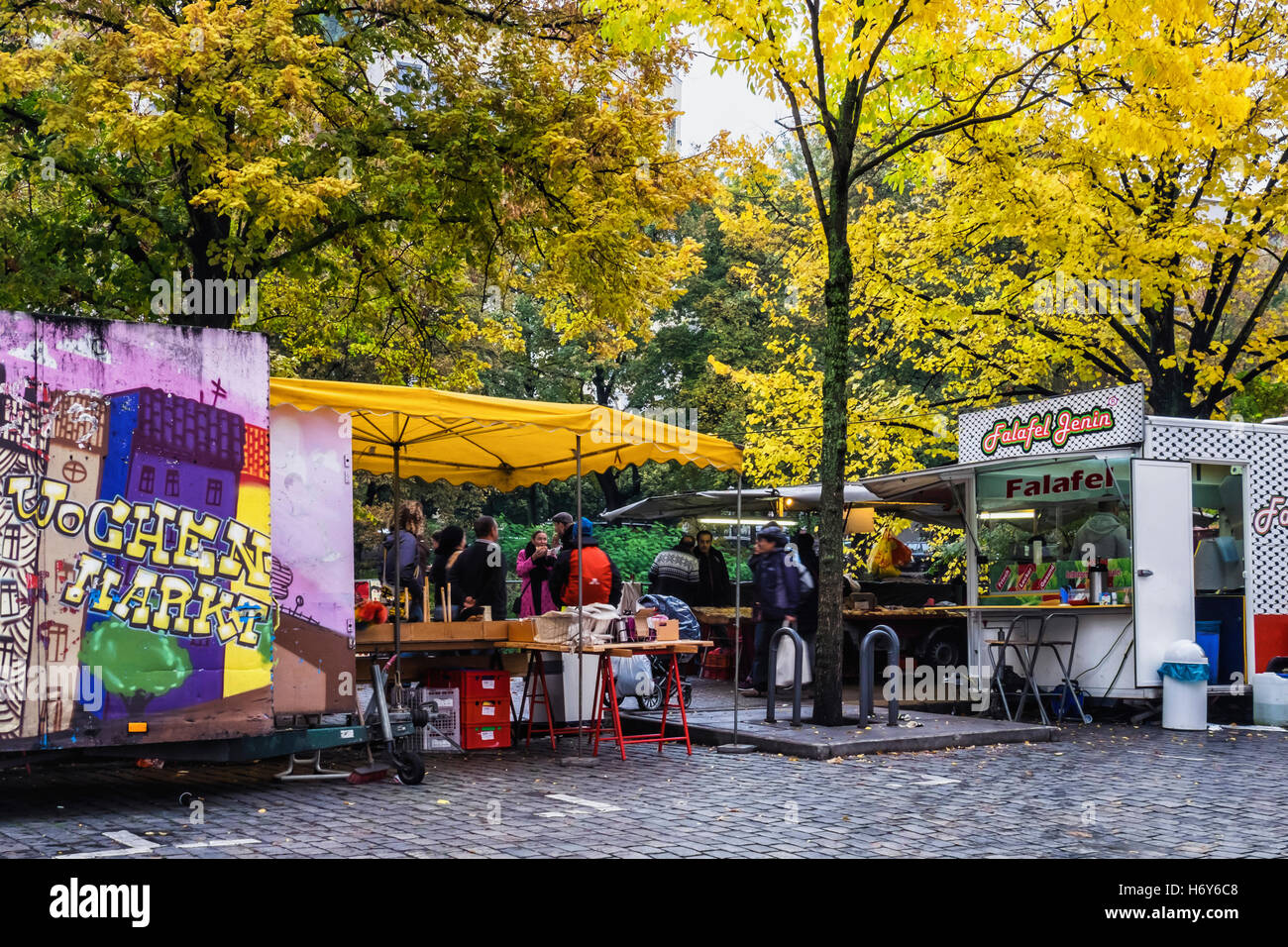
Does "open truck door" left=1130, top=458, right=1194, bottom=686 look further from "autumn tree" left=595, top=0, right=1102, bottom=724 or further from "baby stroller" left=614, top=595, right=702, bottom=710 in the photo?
"baby stroller" left=614, top=595, right=702, bottom=710

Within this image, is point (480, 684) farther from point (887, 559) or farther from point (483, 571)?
point (887, 559)

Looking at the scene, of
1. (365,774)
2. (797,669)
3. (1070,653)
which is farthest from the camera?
(1070,653)

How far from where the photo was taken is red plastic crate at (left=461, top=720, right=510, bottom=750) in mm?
11602

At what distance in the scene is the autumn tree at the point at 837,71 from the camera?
12.1 m

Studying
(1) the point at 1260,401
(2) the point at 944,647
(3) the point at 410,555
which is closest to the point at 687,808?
(3) the point at 410,555

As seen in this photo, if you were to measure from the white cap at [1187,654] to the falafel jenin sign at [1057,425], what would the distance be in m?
2.21

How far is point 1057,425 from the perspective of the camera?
14.8 metres

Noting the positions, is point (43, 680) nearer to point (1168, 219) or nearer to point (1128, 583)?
point (1128, 583)

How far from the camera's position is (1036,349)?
774 inches

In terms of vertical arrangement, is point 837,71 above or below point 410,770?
above

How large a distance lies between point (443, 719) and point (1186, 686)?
25.3 ft

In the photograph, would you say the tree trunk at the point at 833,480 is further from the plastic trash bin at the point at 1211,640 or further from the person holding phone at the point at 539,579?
the plastic trash bin at the point at 1211,640

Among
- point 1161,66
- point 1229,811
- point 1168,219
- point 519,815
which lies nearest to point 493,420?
point 519,815

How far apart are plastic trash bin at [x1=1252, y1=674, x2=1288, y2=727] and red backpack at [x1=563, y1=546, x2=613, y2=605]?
24.3 ft
